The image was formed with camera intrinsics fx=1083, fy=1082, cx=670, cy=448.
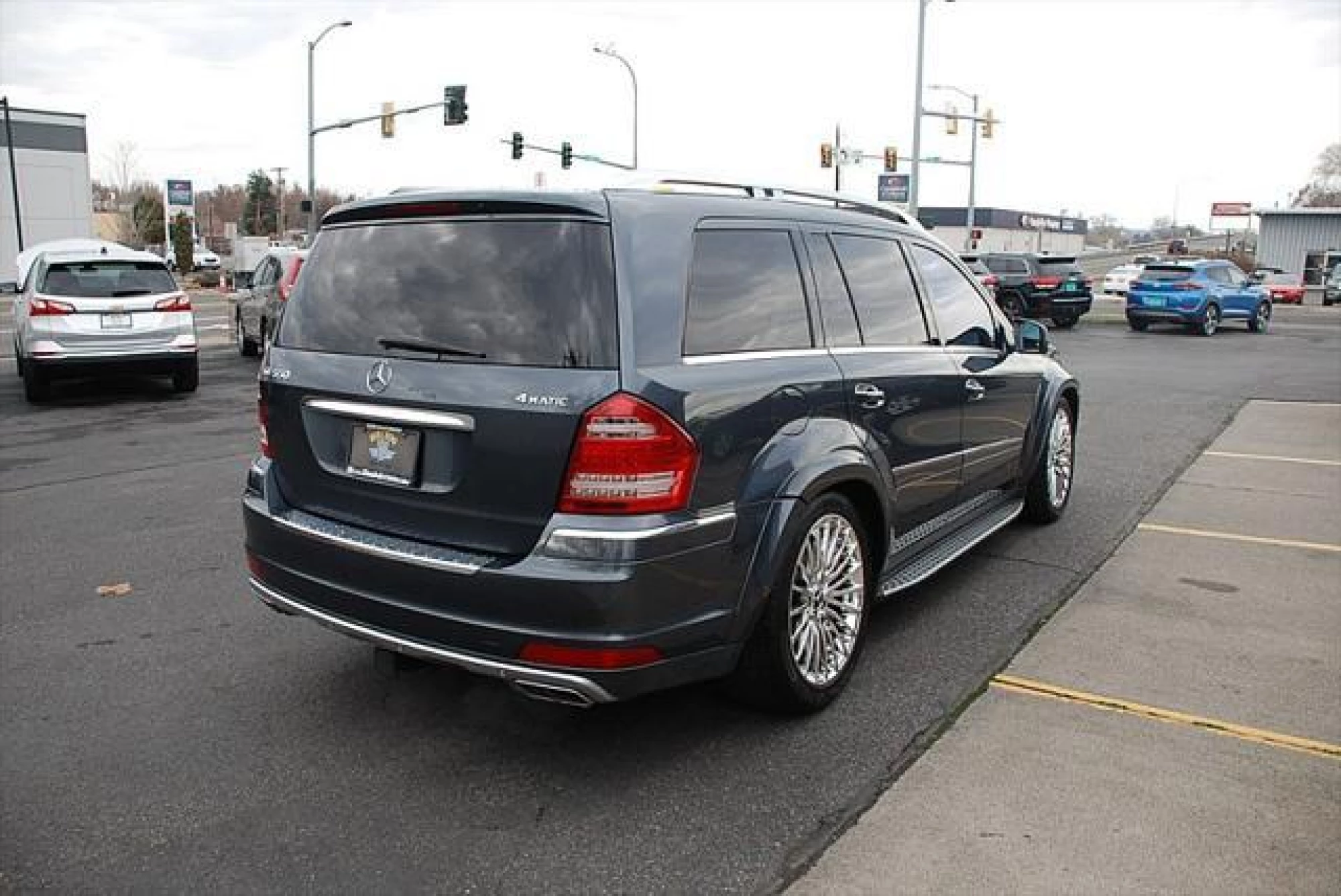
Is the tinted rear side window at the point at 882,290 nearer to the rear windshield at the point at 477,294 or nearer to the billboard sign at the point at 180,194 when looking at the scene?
the rear windshield at the point at 477,294

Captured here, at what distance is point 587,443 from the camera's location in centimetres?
309

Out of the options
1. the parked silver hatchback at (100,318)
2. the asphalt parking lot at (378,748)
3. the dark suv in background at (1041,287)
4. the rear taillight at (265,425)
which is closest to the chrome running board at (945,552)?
the asphalt parking lot at (378,748)

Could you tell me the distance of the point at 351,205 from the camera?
153 inches

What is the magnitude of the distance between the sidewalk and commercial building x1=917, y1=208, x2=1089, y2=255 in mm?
96202

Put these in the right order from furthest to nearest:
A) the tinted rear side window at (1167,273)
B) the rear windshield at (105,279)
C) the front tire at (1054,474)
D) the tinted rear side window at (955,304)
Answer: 1. the tinted rear side window at (1167,273)
2. the rear windshield at (105,279)
3. the front tire at (1054,474)
4. the tinted rear side window at (955,304)

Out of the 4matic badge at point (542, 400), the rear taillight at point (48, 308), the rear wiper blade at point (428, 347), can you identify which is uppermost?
the rear wiper blade at point (428, 347)

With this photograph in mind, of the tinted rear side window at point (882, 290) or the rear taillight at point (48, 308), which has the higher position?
the tinted rear side window at point (882, 290)

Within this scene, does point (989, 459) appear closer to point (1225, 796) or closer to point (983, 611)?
point (983, 611)

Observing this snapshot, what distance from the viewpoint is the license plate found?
11.2 feet

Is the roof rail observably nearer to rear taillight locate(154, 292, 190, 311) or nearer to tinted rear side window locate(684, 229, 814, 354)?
tinted rear side window locate(684, 229, 814, 354)

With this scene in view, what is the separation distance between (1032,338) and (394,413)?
406 cm

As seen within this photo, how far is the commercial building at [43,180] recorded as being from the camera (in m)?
51.3

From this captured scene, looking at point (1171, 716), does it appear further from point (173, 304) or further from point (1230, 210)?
point (1230, 210)

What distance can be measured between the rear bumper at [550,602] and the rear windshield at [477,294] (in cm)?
59
